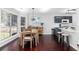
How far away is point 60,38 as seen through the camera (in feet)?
13.3
